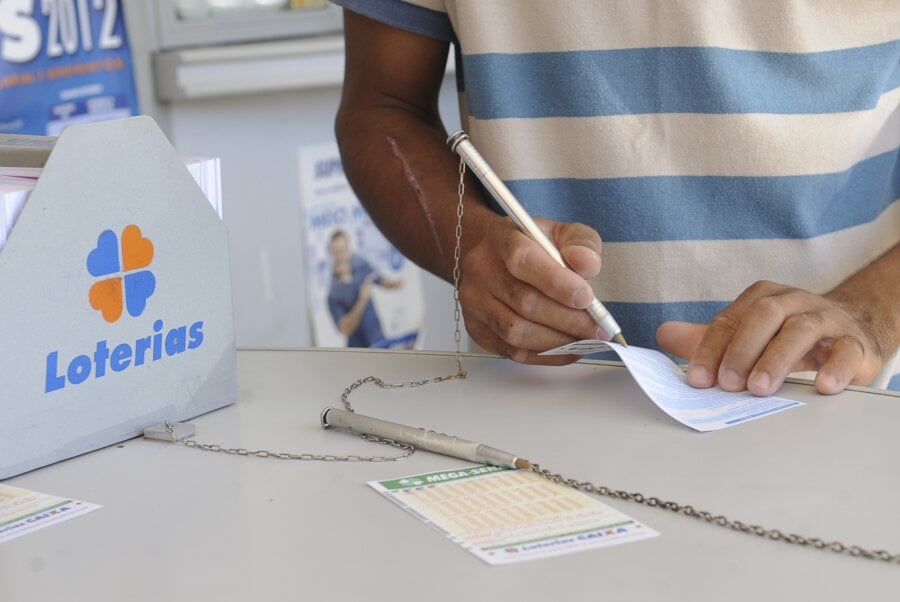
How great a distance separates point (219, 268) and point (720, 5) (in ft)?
1.78

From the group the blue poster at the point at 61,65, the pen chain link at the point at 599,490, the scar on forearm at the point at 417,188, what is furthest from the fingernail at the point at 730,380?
the blue poster at the point at 61,65

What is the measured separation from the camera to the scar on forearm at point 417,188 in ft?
3.89

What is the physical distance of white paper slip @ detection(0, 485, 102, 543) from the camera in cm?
70

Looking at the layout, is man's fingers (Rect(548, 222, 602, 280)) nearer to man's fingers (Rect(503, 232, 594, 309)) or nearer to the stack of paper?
man's fingers (Rect(503, 232, 594, 309))

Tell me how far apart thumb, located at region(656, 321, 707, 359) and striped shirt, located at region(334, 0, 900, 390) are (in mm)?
172

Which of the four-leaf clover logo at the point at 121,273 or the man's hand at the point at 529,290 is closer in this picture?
the four-leaf clover logo at the point at 121,273

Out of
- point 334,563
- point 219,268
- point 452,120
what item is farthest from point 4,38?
point 334,563

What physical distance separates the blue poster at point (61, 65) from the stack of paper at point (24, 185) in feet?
4.45

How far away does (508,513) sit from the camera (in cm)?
70

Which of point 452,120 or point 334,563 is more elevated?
point 452,120

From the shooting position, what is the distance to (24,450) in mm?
792

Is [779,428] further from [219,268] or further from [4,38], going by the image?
[4,38]

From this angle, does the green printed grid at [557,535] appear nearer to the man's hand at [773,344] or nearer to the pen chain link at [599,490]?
the pen chain link at [599,490]

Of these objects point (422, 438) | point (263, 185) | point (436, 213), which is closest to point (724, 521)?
point (422, 438)
